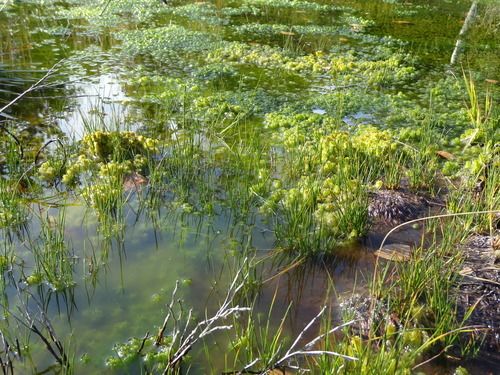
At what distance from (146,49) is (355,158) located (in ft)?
12.5

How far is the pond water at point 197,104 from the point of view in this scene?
8.63 ft

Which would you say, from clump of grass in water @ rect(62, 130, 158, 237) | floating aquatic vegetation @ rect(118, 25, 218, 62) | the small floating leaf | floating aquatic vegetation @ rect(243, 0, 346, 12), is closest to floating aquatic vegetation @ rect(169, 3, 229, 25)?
floating aquatic vegetation @ rect(118, 25, 218, 62)

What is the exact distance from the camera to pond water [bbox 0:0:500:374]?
263 centimetres

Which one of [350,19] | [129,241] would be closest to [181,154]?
[129,241]

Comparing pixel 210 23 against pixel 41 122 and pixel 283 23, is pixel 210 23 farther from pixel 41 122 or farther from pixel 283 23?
pixel 41 122

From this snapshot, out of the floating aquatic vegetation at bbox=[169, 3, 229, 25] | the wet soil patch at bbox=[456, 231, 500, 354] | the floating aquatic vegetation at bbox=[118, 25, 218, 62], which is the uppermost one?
the floating aquatic vegetation at bbox=[169, 3, 229, 25]

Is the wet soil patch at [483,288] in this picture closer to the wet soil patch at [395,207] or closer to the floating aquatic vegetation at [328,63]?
the wet soil patch at [395,207]

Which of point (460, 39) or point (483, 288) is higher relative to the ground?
point (460, 39)

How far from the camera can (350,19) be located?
873 centimetres

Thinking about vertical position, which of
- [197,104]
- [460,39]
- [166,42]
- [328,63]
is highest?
[166,42]

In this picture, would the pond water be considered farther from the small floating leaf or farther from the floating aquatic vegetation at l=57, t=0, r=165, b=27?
the small floating leaf

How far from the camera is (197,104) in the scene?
4887mm

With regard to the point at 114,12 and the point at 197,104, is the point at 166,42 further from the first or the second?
the point at 197,104

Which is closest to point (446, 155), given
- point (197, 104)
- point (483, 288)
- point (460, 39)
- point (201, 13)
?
point (483, 288)
